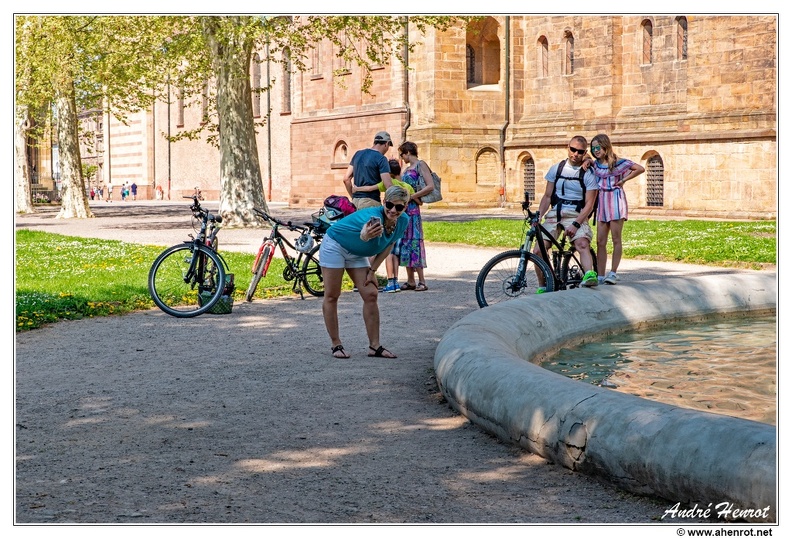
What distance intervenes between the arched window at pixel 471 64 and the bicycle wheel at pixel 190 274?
29003 mm

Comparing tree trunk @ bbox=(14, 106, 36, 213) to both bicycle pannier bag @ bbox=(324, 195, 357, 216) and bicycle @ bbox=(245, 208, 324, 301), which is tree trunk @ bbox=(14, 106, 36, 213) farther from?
bicycle pannier bag @ bbox=(324, 195, 357, 216)

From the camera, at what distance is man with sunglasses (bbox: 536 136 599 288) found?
11.1 m

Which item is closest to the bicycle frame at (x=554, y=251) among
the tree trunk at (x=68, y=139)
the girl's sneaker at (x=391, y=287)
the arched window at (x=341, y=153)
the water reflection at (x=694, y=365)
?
the water reflection at (x=694, y=365)

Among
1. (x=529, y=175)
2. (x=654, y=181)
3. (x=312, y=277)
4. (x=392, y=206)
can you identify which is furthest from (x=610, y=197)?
Answer: (x=529, y=175)

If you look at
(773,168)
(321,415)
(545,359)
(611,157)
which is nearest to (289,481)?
(321,415)

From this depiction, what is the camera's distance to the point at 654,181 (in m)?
33.9

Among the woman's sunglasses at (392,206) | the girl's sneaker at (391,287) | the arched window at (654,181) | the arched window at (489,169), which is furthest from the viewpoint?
the arched window at (489,169)

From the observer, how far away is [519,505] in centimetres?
477

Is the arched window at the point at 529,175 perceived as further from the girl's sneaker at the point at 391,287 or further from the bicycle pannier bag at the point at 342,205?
the bicycle pannier bag at the point at 342,205

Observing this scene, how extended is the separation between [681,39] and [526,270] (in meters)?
24.4

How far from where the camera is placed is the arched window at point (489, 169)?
128 ft

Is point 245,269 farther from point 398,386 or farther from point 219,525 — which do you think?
point 219,525

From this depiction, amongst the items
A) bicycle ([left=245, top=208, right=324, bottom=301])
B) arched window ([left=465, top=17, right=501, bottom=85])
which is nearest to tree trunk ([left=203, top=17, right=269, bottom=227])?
bicycle ([left=245, top=208, right=324, bottom=301])
